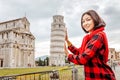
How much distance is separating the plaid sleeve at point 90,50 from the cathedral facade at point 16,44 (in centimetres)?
5881

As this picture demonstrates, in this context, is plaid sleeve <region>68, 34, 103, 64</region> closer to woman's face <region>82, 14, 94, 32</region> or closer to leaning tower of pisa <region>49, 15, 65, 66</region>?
woman's face <region>82, 14, 94, 32</region>

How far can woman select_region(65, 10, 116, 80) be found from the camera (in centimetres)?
227

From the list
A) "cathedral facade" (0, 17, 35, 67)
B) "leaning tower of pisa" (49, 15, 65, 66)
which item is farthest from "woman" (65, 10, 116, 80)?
"leaning tower of pisa" (49, 15, 65, 66)

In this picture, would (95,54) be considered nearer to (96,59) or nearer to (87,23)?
(96,59)

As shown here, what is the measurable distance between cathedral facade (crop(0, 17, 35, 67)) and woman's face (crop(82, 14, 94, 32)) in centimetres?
5866

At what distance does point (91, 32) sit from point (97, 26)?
109 millimetres

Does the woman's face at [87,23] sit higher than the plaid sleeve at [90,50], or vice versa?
the woman's face at [87,23]

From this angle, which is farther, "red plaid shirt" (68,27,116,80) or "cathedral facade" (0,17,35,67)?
"cathedral facade" (0,17,35,67)

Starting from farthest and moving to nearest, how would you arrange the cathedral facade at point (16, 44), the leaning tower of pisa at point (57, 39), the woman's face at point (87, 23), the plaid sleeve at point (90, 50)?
the leaning tower of pisa at point (57, 39) → the cathedral facade at point (16, 44) → the woman's face at point (87, 23) → the plaid sleeve at point (90, 50)

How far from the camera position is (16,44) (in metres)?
63.6

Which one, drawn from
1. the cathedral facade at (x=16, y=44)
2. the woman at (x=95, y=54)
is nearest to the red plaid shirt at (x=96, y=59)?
the woman at (x=95, y=54)

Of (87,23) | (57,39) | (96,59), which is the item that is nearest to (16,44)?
(57,39)

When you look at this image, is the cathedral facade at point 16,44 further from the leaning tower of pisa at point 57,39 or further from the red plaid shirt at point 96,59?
the red plaid shirt at point 96,59

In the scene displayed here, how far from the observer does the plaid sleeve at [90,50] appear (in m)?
2.23
